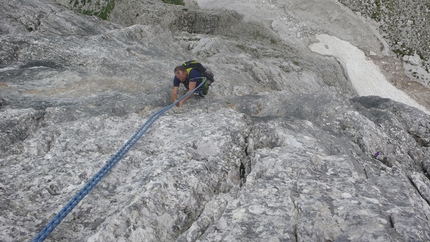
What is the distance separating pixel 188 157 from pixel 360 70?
3255 centimetres

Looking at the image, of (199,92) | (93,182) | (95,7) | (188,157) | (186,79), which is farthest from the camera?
(95,7)

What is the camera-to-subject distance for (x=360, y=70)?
3450 centimetres

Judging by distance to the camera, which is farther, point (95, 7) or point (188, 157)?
point (95, 7)

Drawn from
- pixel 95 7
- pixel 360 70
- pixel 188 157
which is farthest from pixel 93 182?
pixel 360 70

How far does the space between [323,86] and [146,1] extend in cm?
1975

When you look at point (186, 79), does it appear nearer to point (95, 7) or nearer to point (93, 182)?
point (93, 182)

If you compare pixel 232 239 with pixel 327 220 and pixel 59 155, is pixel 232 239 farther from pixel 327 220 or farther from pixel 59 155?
pixel 59 155

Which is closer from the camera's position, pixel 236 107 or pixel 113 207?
pixel 113 207

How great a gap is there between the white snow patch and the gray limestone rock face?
21195mm

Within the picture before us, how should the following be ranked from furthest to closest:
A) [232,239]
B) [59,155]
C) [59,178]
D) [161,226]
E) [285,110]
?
1. [285,110]
2. [59,155]
3. [59,178]
4. [161,226]
5. [232,239]

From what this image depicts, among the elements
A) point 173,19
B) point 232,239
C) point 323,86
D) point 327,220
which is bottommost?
point 323,86

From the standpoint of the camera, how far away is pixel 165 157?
25.9 feet

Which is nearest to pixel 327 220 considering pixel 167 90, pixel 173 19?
pixel 167 90

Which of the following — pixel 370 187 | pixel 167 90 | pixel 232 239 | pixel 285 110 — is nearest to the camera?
pixel 232 239
